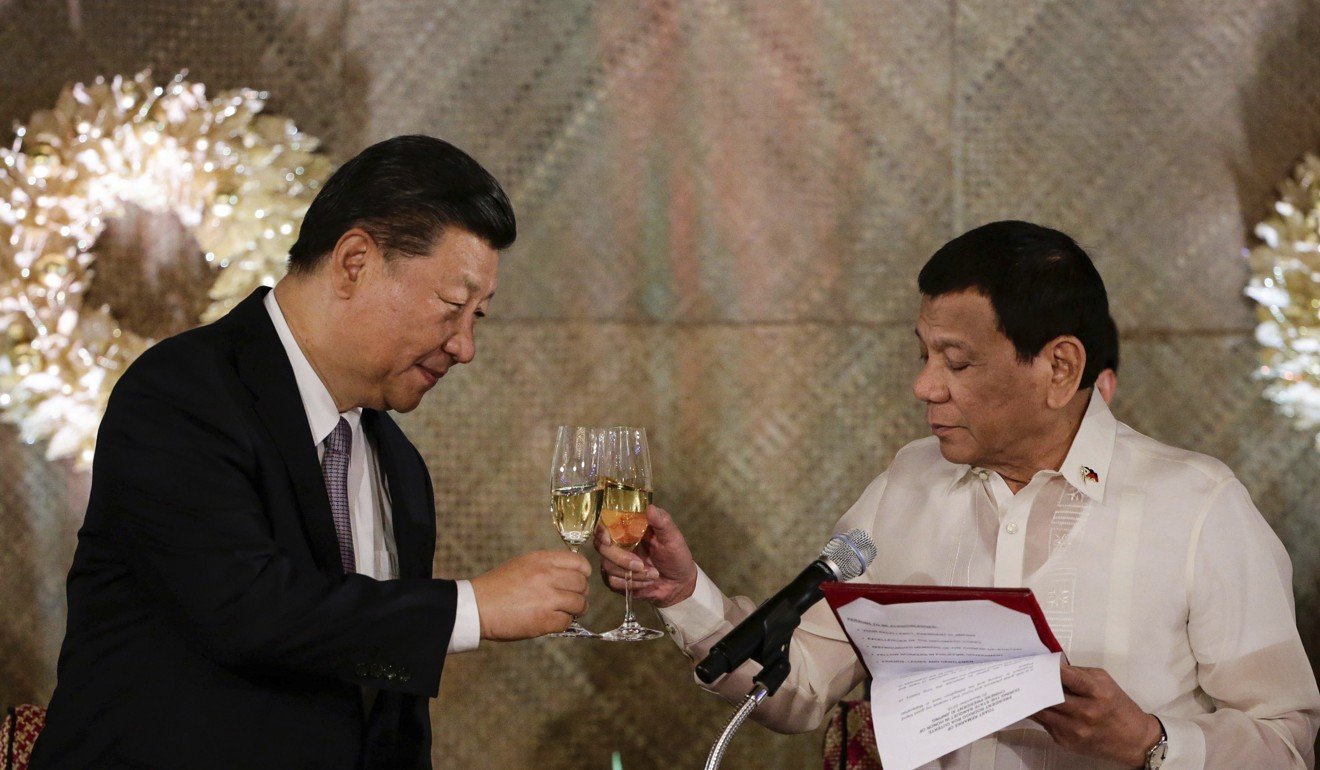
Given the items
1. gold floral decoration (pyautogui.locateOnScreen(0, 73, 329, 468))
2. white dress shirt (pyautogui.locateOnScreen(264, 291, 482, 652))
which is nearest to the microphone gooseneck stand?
white dress shirt (pyautogui.locateOnScreen(264, 291, 482, 652))

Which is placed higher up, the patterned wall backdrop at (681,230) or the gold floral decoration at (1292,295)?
the gold floral decoration at (1292,295)

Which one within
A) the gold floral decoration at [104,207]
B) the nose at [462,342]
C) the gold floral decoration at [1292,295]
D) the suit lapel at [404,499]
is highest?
the gold floral decoration at [1292,295]

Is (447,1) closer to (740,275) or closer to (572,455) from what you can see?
(740,275)

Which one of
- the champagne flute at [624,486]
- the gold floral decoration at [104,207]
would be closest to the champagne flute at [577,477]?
the champagne flute at [624,486]

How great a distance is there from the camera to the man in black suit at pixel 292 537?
189 cm

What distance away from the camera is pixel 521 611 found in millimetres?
1992

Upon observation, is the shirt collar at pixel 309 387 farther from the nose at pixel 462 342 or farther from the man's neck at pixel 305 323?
the nose at pixel 462 342

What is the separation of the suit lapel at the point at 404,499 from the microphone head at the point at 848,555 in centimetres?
96

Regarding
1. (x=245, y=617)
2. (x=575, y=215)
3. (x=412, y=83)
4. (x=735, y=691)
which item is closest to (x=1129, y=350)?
(x=575, y=215)

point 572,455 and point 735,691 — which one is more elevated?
point 572,455

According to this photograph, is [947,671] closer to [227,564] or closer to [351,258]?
[227,564]

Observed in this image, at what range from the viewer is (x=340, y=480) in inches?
88.9

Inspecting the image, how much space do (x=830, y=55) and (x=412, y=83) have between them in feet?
4.55

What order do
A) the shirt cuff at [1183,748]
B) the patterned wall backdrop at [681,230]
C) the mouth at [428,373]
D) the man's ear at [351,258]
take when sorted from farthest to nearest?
1. the patterned wall backdrop at [681,230]
2. the mouth at [428,373]
3. the man's ear at [351,258]
4. the shirt cuff at [1183,748]
